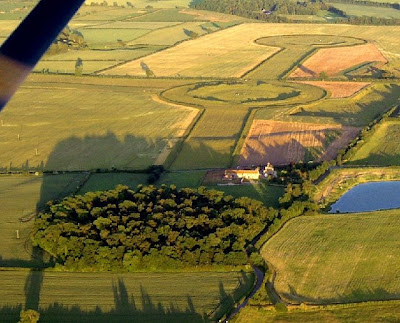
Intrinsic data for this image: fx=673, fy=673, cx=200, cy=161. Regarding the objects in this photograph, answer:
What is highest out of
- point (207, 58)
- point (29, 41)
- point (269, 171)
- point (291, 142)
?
point (29, 41)

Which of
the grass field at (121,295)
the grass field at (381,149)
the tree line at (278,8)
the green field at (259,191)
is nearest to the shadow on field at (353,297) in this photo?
the grass field at (121,295)

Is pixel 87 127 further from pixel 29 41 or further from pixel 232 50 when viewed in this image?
pixel 29 41

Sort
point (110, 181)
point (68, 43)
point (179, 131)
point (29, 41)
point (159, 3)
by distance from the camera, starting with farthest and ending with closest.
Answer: point (159, 3) < point (68, 43) < point (179, 131) < point (110, 181) < point (29, 41)

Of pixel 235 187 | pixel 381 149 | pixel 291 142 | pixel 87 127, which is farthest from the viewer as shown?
pixel 87 127

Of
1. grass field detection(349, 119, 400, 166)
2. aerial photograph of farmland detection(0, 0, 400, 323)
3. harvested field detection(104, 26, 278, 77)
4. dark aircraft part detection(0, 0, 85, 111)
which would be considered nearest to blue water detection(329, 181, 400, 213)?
A: aerial photograph of farmland detection(0, 0, 400, 323)

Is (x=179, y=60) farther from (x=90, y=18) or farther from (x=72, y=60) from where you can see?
(x=90, y=18)

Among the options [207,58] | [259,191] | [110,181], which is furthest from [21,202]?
[207,58]

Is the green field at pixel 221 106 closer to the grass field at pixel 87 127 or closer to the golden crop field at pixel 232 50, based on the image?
the grass field at pixel 87 127
